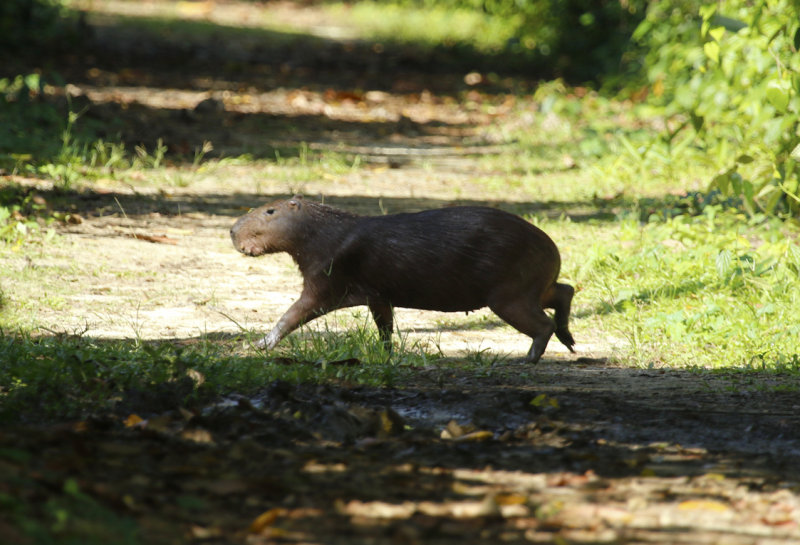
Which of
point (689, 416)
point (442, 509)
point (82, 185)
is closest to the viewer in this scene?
point (442, 509)

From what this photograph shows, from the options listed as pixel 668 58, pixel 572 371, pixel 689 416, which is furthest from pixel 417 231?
pixel 668 58

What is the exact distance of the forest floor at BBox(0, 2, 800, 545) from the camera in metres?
2.87

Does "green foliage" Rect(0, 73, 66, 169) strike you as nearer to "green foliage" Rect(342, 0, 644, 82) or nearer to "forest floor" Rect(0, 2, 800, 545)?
"forest floor" Rect(0, 2, 800, 545)

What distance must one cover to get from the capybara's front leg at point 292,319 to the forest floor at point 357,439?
0.51ft

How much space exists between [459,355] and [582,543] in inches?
108

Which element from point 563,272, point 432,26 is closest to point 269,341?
point 563,272

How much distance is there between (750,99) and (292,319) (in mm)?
4494

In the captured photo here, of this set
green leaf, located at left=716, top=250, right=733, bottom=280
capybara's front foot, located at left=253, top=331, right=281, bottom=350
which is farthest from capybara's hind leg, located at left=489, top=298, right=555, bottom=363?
green leaf, located at left=716, top=250, right=733, bottom=280

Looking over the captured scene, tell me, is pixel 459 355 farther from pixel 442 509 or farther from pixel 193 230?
pixel 193 230

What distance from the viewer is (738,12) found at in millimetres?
9438

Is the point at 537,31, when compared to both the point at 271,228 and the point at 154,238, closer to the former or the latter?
the point at 154,238

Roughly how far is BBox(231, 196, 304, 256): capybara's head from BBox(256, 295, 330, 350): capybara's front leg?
1.19 feet

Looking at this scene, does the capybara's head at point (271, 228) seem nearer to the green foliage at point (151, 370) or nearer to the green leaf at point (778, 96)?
the green foliage at point (151, 370)

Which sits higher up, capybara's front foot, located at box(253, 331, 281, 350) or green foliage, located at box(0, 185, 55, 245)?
green foliage, located at box(0, 185, 55, 245)
